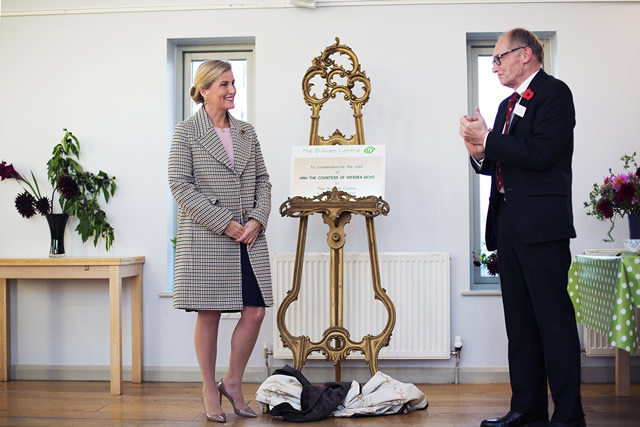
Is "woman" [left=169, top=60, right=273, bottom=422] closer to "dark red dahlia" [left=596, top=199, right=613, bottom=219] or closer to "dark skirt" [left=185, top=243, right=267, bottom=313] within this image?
"dark skirt" [left=185, top=243, right=267, bottom=313]

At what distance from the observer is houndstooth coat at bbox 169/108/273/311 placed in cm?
285

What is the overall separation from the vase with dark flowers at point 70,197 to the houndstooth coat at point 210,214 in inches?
49.3

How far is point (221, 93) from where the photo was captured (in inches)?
117

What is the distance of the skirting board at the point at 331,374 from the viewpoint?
3826 millimetres

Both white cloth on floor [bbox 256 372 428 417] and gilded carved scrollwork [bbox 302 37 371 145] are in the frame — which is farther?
gilded carved scrollwork [bbox 302 37 371 145]

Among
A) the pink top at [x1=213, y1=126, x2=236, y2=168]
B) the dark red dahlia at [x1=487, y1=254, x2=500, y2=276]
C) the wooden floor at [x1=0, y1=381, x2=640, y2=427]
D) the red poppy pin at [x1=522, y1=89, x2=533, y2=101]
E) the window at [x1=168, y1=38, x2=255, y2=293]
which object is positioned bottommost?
the wooden floor at [x1=0, y1=381, x2=640, y2=427]

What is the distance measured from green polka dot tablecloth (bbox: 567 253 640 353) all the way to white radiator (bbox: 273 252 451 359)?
2.66ft

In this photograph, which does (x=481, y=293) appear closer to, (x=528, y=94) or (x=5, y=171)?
(x=528, y=94)

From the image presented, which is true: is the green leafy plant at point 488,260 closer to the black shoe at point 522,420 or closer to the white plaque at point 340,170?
the white plaque at point 340,170

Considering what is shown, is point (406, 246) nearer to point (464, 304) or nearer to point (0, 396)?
point (464, 304)

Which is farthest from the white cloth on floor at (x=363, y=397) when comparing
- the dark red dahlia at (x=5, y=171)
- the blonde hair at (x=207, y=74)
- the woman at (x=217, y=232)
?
the dark red dahlia at (x=5, y=171)

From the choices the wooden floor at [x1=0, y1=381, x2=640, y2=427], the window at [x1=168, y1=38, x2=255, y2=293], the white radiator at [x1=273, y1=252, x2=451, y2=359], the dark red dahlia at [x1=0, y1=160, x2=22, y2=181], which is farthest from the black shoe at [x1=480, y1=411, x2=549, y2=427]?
the dark red dahlia at [x1=0, y1=160, x2=22, y2=181]

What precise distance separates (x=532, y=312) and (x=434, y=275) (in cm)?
123

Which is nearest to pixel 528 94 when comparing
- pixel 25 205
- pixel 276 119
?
pixel 276 119
